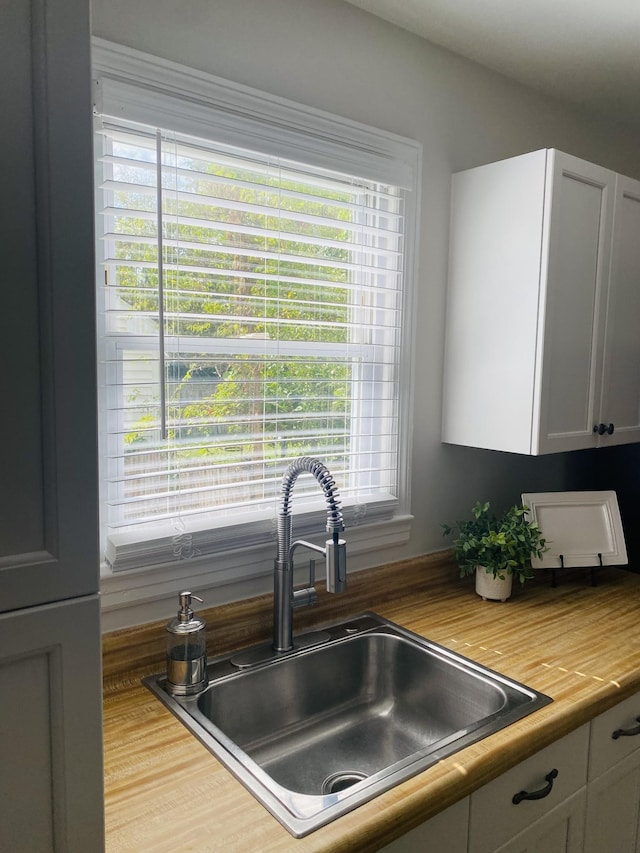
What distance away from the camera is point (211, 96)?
1478mm

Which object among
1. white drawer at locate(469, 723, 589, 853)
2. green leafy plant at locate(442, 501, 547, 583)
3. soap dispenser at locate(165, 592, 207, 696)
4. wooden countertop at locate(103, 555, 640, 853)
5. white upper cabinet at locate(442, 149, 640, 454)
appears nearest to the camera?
wooden countertop at locate(103, 555, 640, 853)

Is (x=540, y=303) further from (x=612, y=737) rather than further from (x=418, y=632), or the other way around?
(x=612, y=737)

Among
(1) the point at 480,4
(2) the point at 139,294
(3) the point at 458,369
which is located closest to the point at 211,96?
(2) the point at 139,294

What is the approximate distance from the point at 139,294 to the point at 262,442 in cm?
47

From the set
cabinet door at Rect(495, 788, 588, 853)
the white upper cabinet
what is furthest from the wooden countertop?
the white upper cabinet

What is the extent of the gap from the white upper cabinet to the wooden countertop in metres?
0.47

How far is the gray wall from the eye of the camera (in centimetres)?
147

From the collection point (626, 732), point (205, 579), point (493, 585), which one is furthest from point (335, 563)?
point (626, 732)

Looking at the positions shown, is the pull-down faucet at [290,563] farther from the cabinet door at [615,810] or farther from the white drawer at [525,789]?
the cabinet door at [615,810]

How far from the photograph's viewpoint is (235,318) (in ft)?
5.18

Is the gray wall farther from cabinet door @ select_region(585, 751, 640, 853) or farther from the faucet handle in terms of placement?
cabinet door @ select_region(585, 751, 640, 853)

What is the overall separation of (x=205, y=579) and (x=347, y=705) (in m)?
0.49

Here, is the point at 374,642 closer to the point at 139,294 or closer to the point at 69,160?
the point at 139,294

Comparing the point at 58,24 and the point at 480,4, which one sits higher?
the point at 480,4
